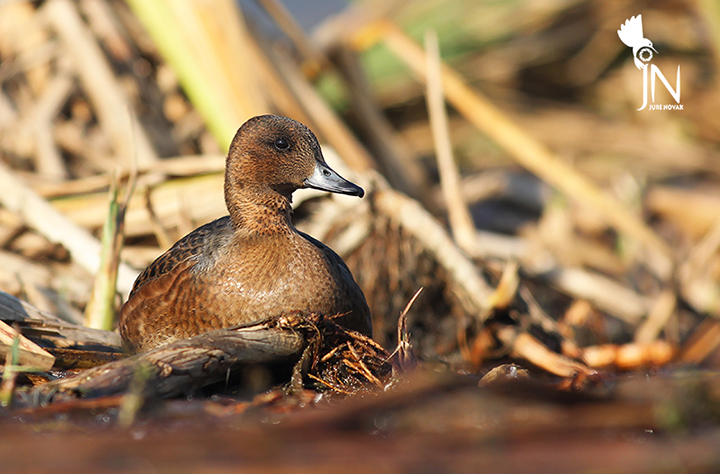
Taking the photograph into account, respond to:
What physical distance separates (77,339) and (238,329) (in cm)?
73

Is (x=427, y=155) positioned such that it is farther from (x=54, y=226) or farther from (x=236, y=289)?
(x=236, y=289)

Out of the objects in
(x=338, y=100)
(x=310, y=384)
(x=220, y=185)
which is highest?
(x=338, y=100)

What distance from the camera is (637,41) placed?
7.39 meters

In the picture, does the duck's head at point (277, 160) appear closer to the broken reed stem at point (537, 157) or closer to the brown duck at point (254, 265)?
the brown duck at point (254, 265)

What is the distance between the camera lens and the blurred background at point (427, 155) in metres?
4.31

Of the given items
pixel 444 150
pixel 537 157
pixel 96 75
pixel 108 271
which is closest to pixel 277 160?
pixel 108 271

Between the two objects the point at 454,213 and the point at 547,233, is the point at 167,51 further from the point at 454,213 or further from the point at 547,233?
the point at 547,233

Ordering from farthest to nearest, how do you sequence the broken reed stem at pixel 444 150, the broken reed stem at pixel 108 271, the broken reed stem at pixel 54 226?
the broken reed stem at pixel 444 150 → the broken reed stem at pixel 54 226 → the broken reed stem at pixel 108 271

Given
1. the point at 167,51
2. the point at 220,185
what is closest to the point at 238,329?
the point at 220,185

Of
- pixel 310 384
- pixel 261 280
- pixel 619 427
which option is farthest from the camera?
pixel 261 280

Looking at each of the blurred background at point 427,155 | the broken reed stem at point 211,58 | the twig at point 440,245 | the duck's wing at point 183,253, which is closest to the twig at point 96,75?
the blurred background at point 427,155

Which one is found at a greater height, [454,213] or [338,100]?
[338,100]

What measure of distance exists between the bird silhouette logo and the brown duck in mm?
5076

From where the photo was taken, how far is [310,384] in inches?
104
